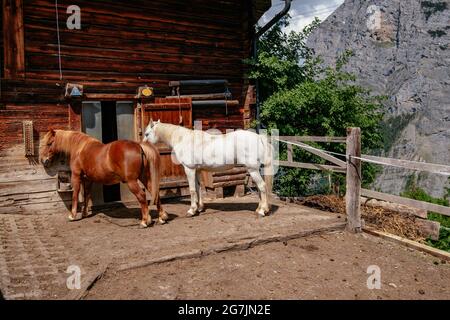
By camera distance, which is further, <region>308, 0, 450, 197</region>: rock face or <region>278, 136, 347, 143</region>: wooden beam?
<region>308, 0, 450, 197</region>: rock face

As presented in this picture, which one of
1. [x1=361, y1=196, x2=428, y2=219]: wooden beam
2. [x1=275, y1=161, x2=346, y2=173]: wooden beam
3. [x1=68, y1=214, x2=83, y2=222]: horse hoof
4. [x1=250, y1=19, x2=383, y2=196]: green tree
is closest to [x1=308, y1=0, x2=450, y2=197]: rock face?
[x1=250, y1=19, x2=383, y2=196]: green tree

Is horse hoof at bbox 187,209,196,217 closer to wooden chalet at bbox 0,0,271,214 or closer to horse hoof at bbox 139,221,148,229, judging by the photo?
horse hoof at bbox 139,221,148,229

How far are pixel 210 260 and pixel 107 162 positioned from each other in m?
2.62

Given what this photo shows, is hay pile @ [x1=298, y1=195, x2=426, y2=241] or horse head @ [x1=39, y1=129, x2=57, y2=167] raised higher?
horse head @ [x1=39, y1=129, x2=57, y2=167]

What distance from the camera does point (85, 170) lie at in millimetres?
6680

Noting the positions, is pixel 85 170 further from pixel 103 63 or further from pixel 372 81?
pixel 372 81

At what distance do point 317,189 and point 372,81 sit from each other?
13658 cm

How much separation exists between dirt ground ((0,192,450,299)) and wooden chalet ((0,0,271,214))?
1318 millimetres

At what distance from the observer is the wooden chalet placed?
7.04 m

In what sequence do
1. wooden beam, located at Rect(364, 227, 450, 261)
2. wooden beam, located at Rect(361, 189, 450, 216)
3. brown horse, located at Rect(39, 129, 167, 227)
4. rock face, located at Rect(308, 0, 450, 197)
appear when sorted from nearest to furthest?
wooden beam, located at Rect(361, 189, 450, 216)
wooden beam, located at Rect(364, 227, 450, 261)
brown horse, located at Rect(39, 129, 167, 227)
rock face, located at Rect(308, 0, 450, 197)

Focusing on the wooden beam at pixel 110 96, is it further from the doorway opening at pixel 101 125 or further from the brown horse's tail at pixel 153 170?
the brown horse's tail at pixel 153 170

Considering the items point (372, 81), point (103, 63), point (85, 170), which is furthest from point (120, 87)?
point (372, 81)

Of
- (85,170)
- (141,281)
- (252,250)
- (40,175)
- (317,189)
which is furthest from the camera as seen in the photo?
(317,189)

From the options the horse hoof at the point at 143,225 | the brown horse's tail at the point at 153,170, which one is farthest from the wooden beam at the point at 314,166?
the horse hoof at the point at 143,225
